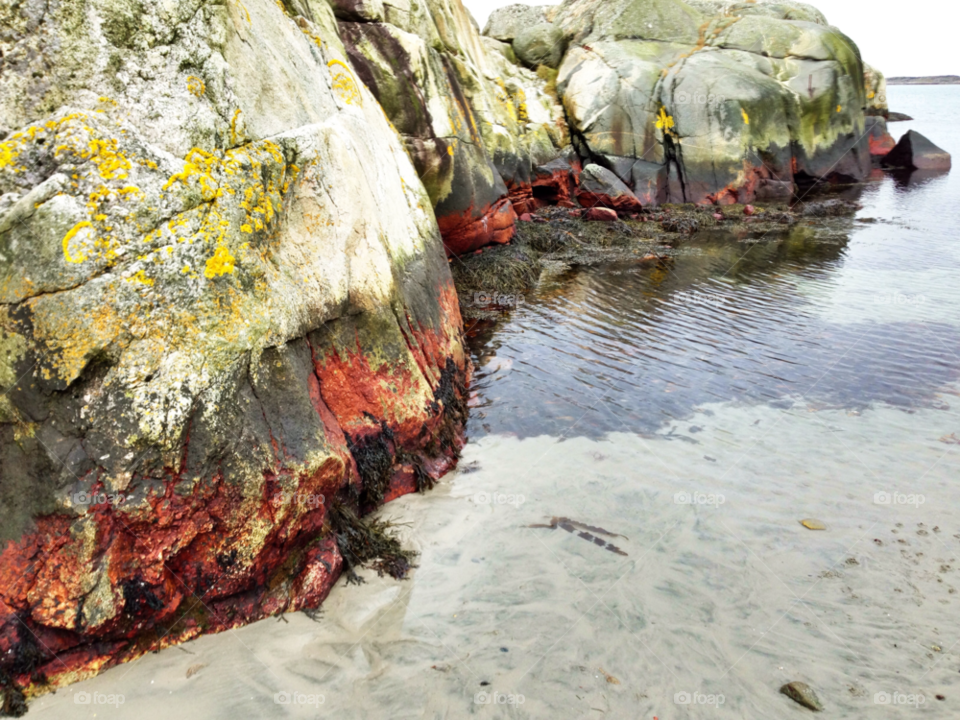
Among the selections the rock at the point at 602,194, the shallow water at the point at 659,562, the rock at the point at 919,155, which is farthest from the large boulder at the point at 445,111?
the rock at the point at 919,155

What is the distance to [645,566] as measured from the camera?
3.79m

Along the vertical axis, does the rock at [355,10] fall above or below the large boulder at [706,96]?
above

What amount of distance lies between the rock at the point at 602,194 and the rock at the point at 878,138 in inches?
611

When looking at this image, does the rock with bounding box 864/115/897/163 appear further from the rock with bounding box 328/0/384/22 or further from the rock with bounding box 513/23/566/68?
the rock with bounding box 328/0/384/22

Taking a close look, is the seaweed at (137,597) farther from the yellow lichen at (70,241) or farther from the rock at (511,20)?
the rock at (511,20)

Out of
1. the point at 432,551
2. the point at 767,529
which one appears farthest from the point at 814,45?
the point at 432,551

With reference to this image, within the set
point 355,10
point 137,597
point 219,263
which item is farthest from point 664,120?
point 137,597

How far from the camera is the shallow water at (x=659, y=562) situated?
114 inches

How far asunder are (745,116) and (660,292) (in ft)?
35.6

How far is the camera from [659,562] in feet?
12.6

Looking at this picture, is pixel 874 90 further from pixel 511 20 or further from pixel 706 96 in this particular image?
pixel 511 20

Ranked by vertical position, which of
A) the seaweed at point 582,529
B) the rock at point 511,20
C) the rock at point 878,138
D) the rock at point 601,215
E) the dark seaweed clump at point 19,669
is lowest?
the rock at point 878,138

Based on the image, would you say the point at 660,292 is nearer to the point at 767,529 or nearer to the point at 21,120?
the point at 767,529

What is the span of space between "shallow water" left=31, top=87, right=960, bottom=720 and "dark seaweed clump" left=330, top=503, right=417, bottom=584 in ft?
0.31
